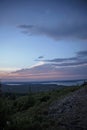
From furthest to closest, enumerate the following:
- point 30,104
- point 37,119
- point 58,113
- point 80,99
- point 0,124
Answer: point 30,104, point 80,99, point 58,113, point 37,119, point 0,124

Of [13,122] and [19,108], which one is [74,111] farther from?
[19,108]

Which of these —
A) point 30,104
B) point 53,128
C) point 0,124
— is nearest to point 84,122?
point 53,128

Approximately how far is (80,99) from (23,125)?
3663mm

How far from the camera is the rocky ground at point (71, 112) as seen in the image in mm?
9266

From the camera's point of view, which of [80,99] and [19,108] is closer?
[80,99]

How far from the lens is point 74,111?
10461mm

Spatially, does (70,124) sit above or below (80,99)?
below

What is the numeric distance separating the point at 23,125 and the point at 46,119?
154 cm

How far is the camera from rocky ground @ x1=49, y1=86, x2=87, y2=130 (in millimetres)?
9266

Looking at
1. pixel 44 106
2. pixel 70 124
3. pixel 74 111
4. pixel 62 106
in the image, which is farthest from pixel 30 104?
pixel 70 124

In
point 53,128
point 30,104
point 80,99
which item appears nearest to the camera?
point 53,128

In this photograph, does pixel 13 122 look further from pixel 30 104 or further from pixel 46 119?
pixel 30 104

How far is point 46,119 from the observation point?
9922 mm

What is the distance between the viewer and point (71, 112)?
10445mm
